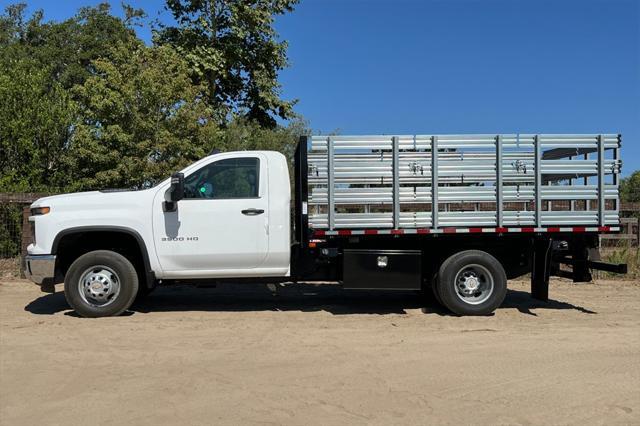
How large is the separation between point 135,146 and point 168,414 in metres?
10.9

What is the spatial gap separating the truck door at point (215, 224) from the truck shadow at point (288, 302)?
1058mm

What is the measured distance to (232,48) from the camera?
19.8m

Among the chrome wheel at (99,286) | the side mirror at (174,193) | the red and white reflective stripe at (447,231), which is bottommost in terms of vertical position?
the chrome wheel at (99,286)

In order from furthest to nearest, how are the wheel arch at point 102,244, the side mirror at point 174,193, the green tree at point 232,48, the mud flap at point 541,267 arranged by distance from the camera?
the green tree at point 232,48 → the mud flap at point 541,267 → the wheel arch at point 102,244 → the side mirror at point 174,193

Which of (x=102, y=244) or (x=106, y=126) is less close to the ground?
(x=106, y=126)

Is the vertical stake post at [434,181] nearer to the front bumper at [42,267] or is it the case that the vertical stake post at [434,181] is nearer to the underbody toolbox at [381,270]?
the underbody toolbox at [381,270]

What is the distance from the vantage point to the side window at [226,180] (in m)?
7.24

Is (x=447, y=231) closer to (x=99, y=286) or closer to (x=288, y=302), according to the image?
(x=288, y=302)

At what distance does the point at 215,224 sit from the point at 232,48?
46.5 feet

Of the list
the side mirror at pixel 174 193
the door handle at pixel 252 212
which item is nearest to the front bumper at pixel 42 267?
the side mirror at pixel 174 193

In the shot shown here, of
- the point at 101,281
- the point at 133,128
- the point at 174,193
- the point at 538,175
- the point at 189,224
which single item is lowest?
the point at 101,281

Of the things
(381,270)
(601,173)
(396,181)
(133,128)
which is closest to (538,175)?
(601,173)

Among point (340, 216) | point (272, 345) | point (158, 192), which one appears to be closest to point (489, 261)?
point (340, 216)

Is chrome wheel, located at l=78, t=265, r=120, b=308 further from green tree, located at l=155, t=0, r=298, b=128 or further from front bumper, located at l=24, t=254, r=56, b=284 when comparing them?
green tree, located at l=155, t=0, r=298, b=128
